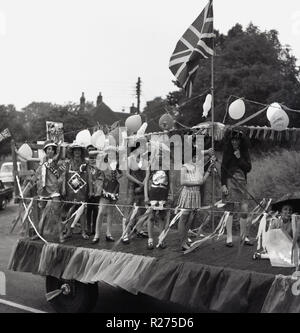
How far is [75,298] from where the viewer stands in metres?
5.34

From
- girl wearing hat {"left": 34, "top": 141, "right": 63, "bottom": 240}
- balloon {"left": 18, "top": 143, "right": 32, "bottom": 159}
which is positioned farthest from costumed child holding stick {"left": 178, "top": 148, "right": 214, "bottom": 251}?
balloon {"left": 18, "top": 143, "right": 32, "bottom": 159}

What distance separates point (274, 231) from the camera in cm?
458

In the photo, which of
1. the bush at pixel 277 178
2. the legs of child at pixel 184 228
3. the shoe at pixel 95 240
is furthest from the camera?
the bush at pixel 277 178

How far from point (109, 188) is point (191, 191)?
1.04m

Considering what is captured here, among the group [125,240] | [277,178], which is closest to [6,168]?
[277,178]

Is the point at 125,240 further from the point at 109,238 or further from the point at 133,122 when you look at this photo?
the point at 133,122

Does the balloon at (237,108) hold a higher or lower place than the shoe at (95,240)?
higher

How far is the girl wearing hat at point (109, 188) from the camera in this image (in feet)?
19.2

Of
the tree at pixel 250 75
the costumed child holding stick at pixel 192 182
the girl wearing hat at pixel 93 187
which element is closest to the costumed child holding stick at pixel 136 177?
the girl wearing hat at pixel 93 187

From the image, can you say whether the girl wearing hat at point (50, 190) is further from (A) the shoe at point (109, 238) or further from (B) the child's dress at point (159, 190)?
(B) the child's dress at point (159, 190)

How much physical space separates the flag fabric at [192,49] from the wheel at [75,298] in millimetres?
2615

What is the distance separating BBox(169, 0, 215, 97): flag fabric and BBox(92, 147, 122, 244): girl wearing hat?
4.10 ft

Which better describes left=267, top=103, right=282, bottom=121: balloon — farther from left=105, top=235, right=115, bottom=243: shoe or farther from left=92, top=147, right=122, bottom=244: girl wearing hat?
left=105, top=235, right=115, bottom=243: shoe

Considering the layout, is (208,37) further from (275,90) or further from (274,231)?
(275,90)
